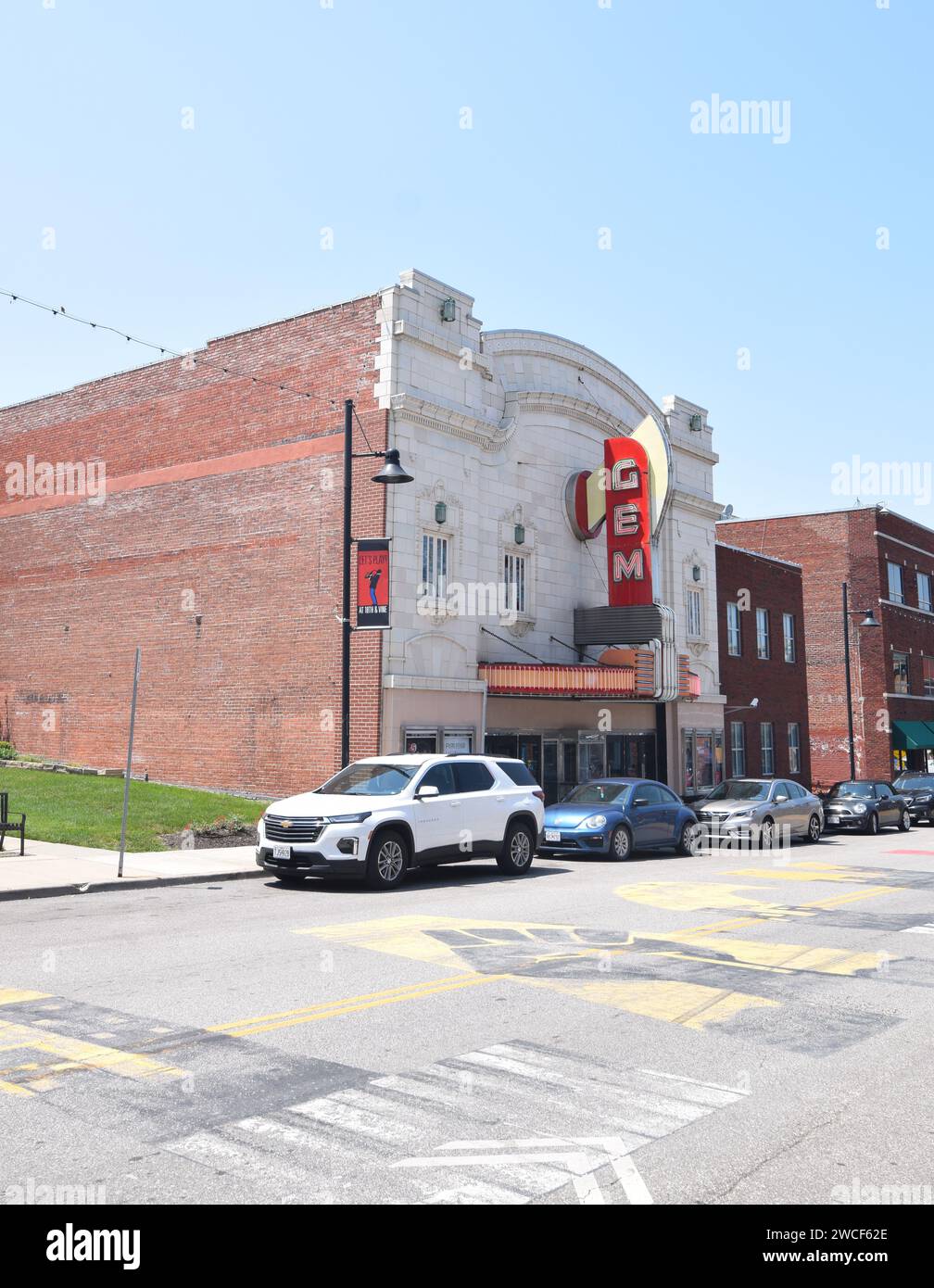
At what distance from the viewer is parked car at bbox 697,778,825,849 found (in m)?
22.7

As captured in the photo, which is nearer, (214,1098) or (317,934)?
(214,1098)

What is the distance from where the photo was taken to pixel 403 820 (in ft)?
49.0

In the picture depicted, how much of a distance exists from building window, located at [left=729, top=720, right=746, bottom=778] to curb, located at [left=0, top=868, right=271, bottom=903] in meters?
23.5

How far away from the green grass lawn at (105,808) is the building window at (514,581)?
7.67 metres

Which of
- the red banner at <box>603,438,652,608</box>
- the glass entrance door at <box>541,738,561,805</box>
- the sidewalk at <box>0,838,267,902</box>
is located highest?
the red banner at <box>603,438,652,608</box>

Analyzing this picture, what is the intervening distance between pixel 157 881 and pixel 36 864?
6.40 ft

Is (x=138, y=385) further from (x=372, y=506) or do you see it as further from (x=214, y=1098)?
(x=214, y=1098)

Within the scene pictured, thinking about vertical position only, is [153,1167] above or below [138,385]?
below

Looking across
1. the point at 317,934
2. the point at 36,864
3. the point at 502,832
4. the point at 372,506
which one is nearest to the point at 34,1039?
the point at 317,934

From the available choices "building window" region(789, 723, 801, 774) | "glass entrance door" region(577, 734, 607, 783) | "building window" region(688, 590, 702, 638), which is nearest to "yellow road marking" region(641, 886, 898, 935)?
"glass entrance door" region(577, 734, 607, 783)

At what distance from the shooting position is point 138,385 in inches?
1134

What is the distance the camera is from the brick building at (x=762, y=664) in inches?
1448

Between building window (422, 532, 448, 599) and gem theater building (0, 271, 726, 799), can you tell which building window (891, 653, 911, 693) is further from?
building window (422, 532, 448, 599)

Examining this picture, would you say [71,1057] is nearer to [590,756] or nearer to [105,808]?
[105,808]
